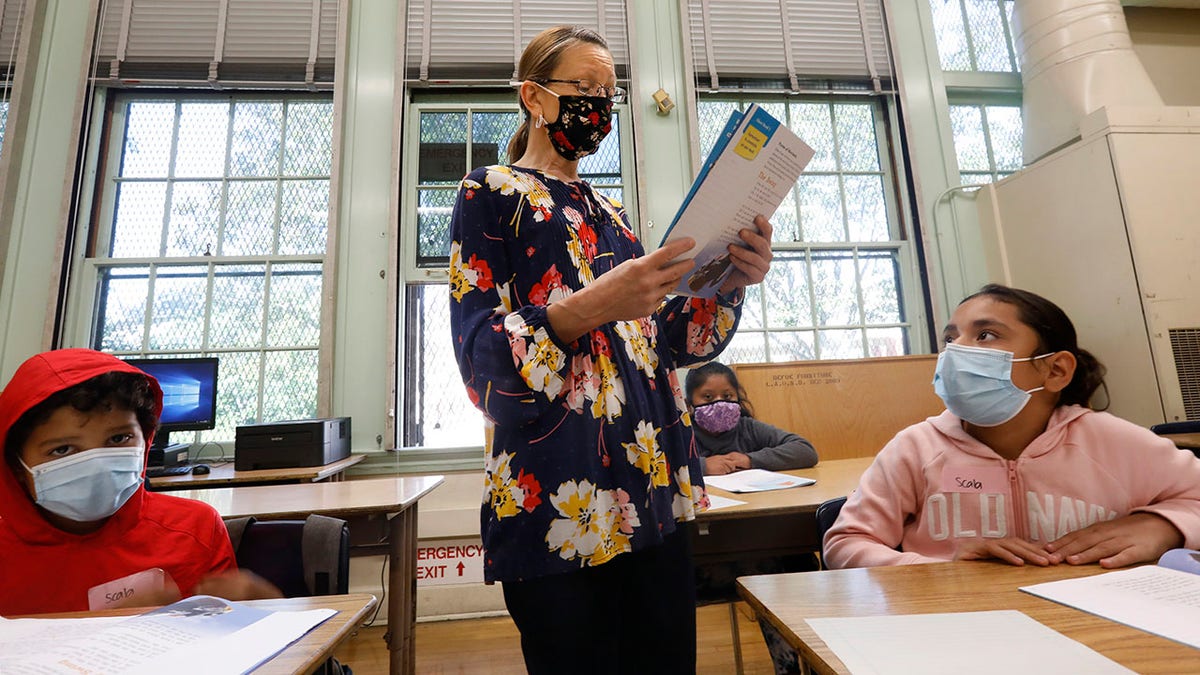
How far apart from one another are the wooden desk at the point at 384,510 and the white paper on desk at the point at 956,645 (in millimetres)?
1386

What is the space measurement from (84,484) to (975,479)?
1.61 meters

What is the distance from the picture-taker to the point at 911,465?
971 millimetres

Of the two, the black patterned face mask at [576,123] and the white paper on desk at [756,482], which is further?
the white paper on desk at [756,482]

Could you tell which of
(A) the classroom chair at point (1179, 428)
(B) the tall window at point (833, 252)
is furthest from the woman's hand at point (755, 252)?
(B) the tall window at point (833, 252)

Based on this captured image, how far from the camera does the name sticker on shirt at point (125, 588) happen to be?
3.04 feet

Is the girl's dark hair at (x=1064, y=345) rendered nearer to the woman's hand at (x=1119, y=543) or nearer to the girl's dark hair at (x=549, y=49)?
the woman's hand at (x=1119, y=543)

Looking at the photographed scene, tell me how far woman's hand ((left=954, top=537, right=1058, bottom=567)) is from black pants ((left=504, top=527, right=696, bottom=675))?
1.34 feet

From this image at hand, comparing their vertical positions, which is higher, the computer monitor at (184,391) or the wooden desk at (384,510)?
the computer monitor at (184,391)

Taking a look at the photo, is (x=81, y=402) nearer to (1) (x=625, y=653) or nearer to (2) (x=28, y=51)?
(1) (x=625, y=653)

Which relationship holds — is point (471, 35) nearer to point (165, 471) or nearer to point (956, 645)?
point (165, 471)

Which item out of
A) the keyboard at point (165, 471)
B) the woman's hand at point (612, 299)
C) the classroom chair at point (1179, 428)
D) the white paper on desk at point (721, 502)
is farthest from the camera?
the keyboard at point (165, 471)

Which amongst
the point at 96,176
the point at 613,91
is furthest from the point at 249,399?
the point at 613,91

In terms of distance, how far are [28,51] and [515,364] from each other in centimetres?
416

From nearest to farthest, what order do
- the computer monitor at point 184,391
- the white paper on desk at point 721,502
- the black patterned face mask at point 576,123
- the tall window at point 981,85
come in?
the black patterned face mask at point 576,123 → the white paper on desk at point 721,502 → the computer monitor at point 184,391 → the tall window at point 981,85
